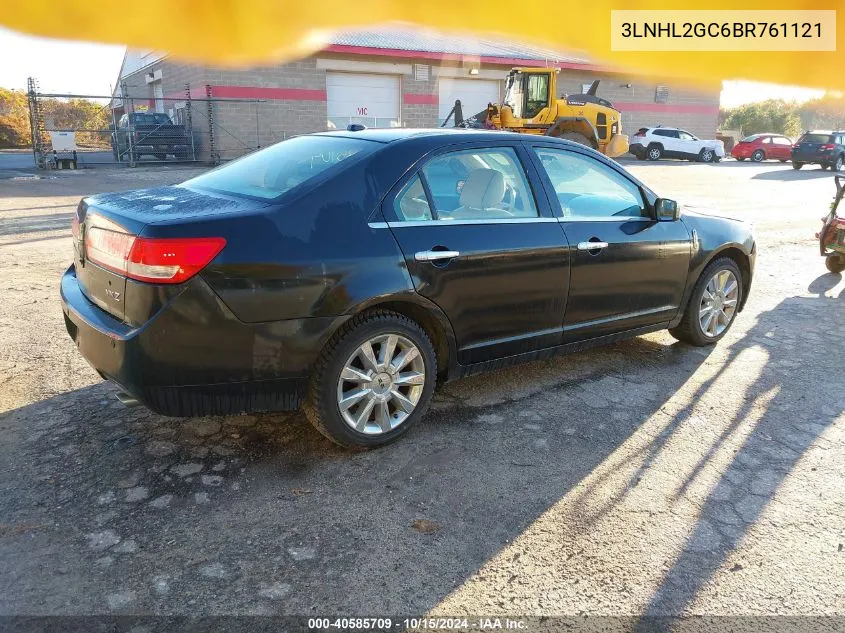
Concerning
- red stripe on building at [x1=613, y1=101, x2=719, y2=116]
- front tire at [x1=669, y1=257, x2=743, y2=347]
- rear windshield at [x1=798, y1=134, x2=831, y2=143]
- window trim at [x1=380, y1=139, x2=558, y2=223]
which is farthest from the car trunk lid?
red stripe on building at [x1=613, y1=101, x2=719, y2=116]

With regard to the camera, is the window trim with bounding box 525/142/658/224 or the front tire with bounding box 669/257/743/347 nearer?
the window trim with bounding box 525/142/658/224

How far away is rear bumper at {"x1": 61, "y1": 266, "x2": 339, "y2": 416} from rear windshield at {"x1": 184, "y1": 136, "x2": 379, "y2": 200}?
2.17 feet

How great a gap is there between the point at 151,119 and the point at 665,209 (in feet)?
71.8

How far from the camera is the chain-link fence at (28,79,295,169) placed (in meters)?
21.1

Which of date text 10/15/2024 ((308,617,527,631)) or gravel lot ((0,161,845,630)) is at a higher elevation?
gravel lot ((0,161,845,630))

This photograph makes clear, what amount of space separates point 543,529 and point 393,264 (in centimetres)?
A: 134

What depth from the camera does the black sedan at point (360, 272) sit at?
2889mm

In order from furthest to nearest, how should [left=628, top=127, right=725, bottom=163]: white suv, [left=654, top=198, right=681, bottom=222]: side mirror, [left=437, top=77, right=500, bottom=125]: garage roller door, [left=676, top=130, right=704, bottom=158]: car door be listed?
[left=676, top=130, right=704, bottom=158]: car door, [left=628, top=127, right=725, bottom=163]: white suv, [left=437, top=77, right=500, bottom=125]: garage roller door, [left=654, top=198, right=681, bottom=222]: side mirror

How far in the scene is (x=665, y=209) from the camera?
444 cm

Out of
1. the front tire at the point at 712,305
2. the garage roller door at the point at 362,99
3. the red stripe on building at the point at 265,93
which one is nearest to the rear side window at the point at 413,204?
the front tire at the point at 712,305

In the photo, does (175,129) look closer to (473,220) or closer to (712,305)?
(712,305)

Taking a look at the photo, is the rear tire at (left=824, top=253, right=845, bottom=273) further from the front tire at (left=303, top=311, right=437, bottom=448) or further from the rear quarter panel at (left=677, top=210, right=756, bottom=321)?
the front tire at (left=303, top=311, right=437, bottom=448)

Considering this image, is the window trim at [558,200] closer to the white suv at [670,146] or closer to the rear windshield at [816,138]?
the rear windshield at [816,138]

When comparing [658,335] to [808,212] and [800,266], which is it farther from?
[808,212]
